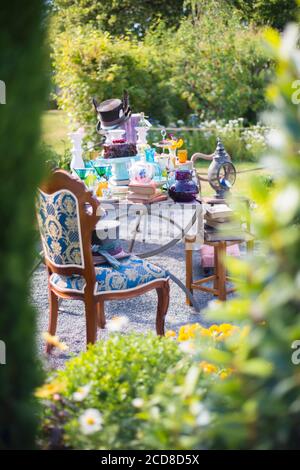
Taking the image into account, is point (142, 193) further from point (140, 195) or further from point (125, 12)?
point (125, 12)

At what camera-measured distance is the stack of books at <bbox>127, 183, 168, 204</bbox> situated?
4.43 m

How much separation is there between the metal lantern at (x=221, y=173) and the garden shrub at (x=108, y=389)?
271cm

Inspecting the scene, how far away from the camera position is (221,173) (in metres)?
5.01

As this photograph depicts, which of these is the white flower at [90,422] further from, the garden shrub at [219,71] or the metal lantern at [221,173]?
the garden shrub at [219,71]

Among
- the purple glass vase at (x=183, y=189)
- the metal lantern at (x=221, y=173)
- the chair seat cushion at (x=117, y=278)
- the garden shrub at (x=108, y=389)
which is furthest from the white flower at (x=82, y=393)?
the metal lantern at (x=221, y=173)

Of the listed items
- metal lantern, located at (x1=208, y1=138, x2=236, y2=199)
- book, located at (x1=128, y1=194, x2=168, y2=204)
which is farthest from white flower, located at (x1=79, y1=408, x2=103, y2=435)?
metal lantern, located at (x1=208, y1=138, x2=236, y2=199)

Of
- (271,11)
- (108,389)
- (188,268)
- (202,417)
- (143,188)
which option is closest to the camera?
(202,417)

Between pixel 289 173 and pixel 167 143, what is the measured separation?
4047 millimetres

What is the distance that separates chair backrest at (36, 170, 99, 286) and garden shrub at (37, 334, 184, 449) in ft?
4.02

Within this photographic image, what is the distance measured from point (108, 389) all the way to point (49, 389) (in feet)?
0.64

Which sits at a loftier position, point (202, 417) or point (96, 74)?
point (202, 417)

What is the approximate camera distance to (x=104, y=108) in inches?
228

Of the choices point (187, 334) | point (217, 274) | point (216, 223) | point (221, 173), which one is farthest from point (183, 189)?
point (187, 334)
